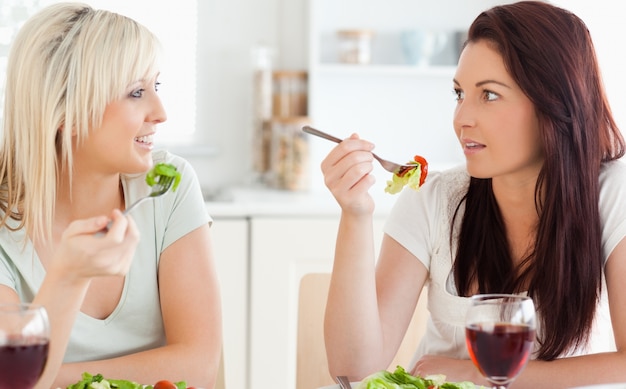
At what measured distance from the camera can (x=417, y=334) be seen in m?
1.88

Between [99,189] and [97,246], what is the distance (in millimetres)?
603

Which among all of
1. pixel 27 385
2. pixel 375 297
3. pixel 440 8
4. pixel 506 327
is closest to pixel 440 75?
pixel 440 8

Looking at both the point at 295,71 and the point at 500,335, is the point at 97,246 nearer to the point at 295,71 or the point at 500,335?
the point at 500,335

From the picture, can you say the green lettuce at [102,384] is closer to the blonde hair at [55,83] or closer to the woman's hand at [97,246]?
the woman's hand at [97,246]

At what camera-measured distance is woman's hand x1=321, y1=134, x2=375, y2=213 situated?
1463mm

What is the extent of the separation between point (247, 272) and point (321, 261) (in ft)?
0.86

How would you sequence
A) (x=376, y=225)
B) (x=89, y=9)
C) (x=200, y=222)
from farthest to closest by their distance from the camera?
1. (x=376, y=225)
2. (x=200, y=222)
3. (x=89, y=9)

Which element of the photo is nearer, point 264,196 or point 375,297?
point 375,297

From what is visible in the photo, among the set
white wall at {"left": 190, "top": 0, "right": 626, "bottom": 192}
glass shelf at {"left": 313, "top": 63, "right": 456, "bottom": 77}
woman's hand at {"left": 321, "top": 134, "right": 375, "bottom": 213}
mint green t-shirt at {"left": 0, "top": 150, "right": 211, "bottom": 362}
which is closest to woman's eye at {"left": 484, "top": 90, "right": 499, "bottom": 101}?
woman's hand at {"left": 321, "top": 134, "right": 375, "bottom": 213}

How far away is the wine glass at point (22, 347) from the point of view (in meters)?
0.94

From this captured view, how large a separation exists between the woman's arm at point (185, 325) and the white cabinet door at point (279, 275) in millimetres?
1303

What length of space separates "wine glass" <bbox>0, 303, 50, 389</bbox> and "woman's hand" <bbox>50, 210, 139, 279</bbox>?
0.45ft

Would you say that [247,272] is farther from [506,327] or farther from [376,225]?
[506,327]

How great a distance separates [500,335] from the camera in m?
1.09
